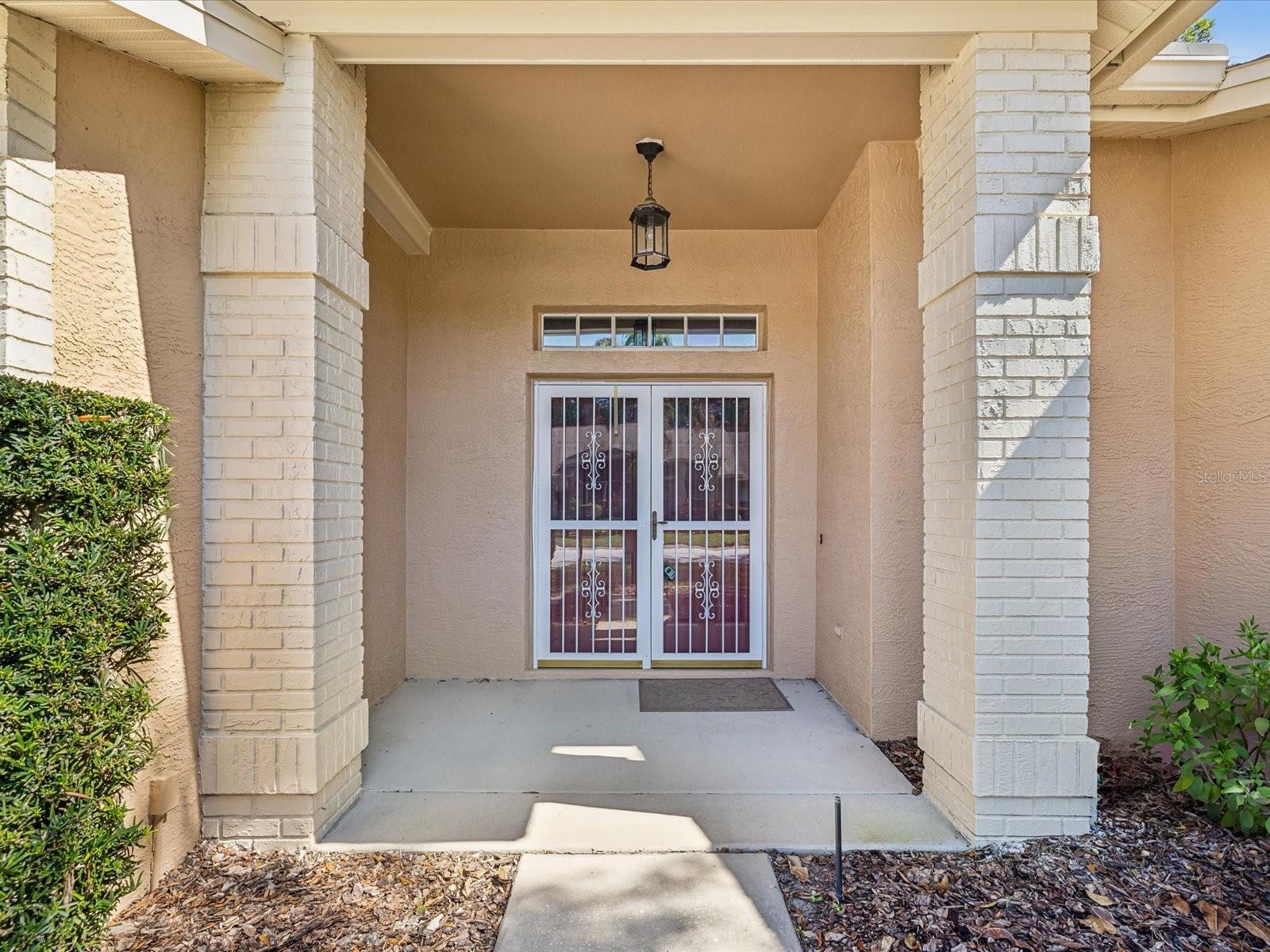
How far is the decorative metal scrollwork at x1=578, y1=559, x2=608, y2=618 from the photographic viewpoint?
5023 mm

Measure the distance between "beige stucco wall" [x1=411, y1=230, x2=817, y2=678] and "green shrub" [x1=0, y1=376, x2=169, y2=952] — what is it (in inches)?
108

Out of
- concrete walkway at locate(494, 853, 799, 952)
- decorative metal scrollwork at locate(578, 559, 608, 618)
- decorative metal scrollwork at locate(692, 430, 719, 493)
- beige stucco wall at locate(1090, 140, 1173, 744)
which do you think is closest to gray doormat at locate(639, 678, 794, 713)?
decorative metal scrollwork at locate(578, 559, 608, 618)

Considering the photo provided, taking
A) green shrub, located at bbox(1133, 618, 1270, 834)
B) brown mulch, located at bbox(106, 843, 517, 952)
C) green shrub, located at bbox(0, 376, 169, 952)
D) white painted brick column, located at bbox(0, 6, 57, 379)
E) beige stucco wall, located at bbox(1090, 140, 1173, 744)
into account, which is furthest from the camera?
beige stucco wall, located at bbox(1090, 140, 1173, 744)

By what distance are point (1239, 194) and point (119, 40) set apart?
476 centimetres

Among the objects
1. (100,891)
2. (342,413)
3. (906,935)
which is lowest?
(906,935)

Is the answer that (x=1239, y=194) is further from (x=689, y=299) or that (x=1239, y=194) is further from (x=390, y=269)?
(x=390, y=269)

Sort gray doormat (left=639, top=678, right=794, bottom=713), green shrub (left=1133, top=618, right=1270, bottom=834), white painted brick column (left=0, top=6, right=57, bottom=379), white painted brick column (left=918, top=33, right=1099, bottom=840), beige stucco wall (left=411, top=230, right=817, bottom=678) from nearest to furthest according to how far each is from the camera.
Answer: white painted brick column (left=0, top=6, right=57, bottom=379)
green shrub (left=1133, top=618, right=1270, bottom=834)
white painted brick column (left=918, top=33, right=1099, bottom=840)
gray doormat (left=639, top=678, right=794, bottom=713)
beige stucco wall (left=411, top=230, right=817, bottom=678)

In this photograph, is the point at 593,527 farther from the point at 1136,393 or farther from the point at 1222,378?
the point at 1222,378

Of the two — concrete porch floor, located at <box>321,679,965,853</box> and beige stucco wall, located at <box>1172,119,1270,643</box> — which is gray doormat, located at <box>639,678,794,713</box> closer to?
concrete porch floor, located at <box>321,679,965,853</box>

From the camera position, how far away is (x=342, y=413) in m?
2.87

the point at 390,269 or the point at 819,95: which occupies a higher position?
the point at 819,95

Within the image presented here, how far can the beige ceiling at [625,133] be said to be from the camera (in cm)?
315

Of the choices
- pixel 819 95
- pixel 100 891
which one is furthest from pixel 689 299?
pixel 100 891

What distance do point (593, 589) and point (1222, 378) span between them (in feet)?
12.7
